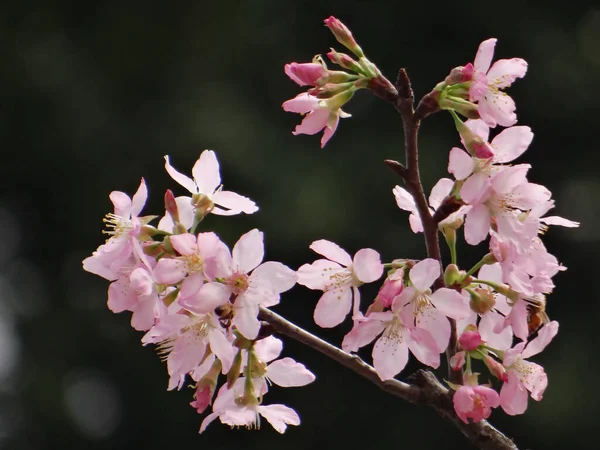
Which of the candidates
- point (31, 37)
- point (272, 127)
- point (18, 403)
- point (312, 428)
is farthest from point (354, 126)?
point (18, 403)

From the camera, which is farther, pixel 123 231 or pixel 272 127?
pixel 272 127

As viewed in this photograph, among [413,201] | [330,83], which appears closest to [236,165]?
[413,201]

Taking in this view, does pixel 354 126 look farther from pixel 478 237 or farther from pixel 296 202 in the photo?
pixel 478 237

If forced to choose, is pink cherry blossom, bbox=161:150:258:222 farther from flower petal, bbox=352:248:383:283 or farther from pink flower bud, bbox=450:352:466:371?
pink flower bud, bbox=450:352:466:371

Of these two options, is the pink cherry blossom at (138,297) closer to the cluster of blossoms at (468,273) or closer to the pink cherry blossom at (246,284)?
the pink cherry blossom at (246,284)

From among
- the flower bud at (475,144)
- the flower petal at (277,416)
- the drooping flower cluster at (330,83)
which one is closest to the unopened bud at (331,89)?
the drooping flower cluster at (330,83)

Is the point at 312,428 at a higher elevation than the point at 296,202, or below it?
below

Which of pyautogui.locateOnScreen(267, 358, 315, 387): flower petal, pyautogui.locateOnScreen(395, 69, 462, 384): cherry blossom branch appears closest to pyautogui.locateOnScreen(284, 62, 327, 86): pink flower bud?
pyautogui.locateOnScreen(395, 69, 462, 384): cherry blossom branch
